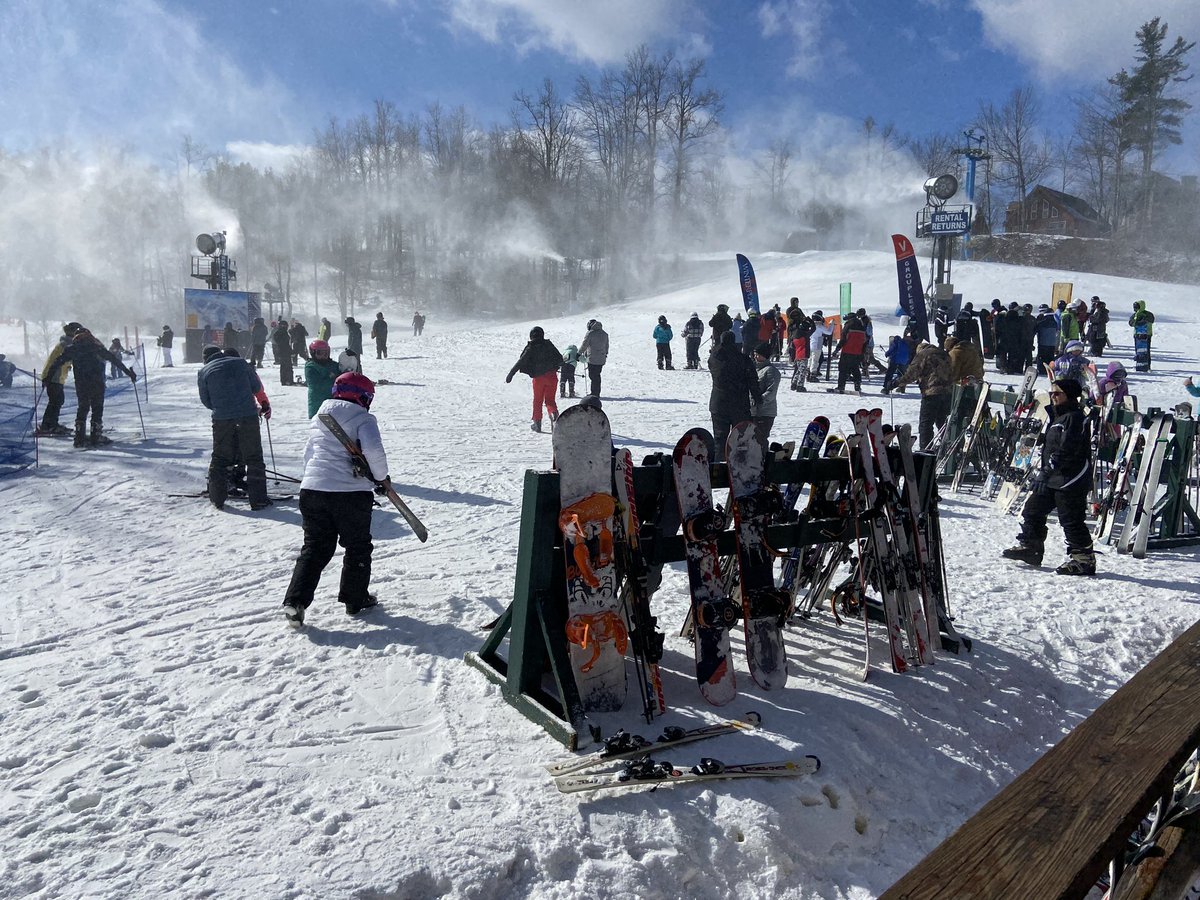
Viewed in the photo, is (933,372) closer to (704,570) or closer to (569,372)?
(704,570)

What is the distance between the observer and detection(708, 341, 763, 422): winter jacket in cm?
816

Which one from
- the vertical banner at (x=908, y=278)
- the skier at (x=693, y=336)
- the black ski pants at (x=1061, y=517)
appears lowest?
the black ski pants at (x=1061, y=517)

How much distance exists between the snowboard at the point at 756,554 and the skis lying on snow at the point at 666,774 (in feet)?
2.29

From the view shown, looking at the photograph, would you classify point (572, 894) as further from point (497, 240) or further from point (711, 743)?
point (497, 240)

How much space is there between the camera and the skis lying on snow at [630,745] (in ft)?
10.1

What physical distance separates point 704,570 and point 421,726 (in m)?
1.41

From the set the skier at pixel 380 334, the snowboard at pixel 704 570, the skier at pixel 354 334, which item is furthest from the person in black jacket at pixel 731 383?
the skier at pixel 380 334

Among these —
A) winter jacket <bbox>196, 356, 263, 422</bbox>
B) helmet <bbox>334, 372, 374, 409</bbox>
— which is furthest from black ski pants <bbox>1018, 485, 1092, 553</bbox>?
winter jacket <bbox>196, 356, 263, 422</bbox>

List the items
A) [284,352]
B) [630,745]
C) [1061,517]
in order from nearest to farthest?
[630,745]
[1061,517]
[284,352]

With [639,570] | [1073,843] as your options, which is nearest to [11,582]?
[639,570]

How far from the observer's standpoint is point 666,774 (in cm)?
298

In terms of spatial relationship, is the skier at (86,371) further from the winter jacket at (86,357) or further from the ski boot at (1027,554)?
the ski boot at (1027,554)

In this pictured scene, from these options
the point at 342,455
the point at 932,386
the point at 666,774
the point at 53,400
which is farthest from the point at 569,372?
the point at 666,774

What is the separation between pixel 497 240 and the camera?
6269 centimetres
